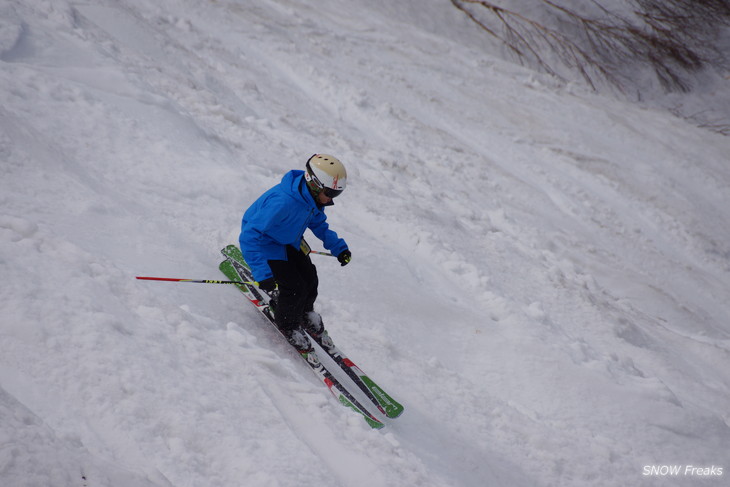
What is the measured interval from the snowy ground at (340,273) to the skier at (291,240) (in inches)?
13.5

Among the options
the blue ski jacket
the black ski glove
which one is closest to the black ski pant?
the blue ski jacket

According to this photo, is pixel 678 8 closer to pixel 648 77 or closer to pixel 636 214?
pixel 648 77

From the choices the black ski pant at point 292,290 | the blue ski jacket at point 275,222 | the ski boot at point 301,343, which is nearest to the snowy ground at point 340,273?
the ski boot at point 301,343

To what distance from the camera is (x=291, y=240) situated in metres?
4.67

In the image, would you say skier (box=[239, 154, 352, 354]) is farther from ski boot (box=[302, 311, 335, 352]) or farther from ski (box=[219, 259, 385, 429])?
ski (box=[219, 259, 385, 429])

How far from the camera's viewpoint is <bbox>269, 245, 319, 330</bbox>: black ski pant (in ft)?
15.0

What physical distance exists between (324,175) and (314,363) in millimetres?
1754

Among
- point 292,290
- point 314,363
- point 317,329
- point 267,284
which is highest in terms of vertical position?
point 267,284

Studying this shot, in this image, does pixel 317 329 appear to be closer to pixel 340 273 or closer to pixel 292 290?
pixel 292 290

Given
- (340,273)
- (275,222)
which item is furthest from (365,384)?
(340,273)

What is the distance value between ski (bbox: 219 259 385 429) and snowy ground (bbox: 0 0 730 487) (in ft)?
0.49

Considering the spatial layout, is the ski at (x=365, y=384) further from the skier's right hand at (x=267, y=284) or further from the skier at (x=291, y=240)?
the skier's right hand at (x=267, y=284)

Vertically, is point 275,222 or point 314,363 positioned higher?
point 275,222

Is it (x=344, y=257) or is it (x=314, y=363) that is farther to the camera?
(x=344, y=257)
